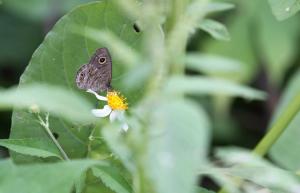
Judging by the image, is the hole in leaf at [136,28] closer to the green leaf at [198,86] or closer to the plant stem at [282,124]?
the plant stem at [282,124]

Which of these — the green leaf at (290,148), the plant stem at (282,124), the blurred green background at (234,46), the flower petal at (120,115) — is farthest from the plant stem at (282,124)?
the blurred green background at (234,46)

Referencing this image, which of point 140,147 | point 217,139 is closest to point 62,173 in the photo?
point 140,147

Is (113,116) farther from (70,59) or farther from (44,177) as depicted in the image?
(44,177)

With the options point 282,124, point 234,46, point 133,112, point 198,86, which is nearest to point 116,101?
point 282,124

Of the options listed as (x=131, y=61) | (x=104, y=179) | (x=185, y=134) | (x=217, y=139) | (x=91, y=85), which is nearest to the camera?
(x=185, y=134)

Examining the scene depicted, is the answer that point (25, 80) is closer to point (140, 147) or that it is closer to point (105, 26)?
point (105, 26)

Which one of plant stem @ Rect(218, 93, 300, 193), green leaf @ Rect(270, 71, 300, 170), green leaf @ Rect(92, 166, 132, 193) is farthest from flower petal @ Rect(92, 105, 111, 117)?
green leaf @ Rect(270, 71, 300, 170)
